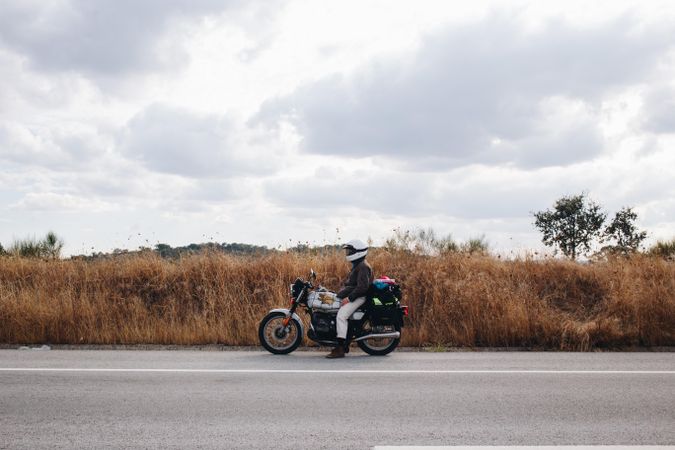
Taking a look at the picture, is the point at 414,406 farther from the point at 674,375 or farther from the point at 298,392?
the point at 674,375

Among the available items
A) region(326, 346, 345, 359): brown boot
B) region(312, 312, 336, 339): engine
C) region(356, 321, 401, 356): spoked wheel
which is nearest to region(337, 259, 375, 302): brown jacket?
region(312, 312, 336, 339): engine

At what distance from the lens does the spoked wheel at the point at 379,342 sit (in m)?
12.3

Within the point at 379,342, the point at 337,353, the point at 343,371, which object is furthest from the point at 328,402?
the point at 379,342

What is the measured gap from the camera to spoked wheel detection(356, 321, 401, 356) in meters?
12.3

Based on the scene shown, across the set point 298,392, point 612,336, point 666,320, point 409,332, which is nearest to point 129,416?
point 298,392

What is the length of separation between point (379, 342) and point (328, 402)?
5.01 metres

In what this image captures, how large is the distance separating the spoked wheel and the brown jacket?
66cm

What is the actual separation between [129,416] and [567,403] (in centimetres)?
466

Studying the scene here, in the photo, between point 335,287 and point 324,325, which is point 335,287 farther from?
point 324,325

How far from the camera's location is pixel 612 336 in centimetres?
1392

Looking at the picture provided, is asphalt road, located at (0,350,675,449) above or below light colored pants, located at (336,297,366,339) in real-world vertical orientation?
below

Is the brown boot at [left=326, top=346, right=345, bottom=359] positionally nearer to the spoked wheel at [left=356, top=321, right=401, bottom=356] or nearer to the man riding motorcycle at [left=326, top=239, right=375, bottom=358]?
the man riding motorcycle at [left=326, top=239, right=375, bottom=358]

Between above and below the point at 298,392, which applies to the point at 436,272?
above

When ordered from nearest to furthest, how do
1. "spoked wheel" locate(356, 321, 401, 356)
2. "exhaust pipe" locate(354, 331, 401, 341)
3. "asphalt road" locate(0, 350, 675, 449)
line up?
1. "asphalt road" locate(0, 350, 675, 449)
2. "exhaust pipe" locate(354, 331, 401, 341)
3. "spoked wheel" locate(356, 321, 401, 356)
